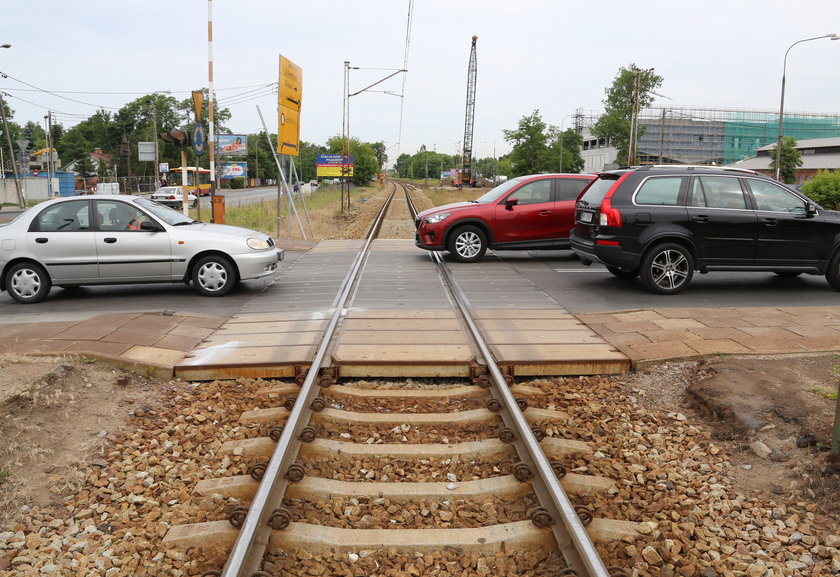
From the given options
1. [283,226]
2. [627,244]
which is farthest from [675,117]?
[627,244]

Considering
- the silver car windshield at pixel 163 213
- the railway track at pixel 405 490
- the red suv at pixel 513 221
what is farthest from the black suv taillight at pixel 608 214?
the silver car windshield at pixel 163 213

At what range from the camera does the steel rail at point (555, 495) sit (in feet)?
10.8

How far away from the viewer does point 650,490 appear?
4285 millimetres

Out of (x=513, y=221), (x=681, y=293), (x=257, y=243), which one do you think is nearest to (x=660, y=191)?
(x=681, y=293)

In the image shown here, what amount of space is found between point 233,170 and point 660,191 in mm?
91736

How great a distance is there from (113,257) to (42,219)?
1085 millimetres

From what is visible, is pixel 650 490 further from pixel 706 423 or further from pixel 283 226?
pixel 283 226

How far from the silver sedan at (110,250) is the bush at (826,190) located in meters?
39.1

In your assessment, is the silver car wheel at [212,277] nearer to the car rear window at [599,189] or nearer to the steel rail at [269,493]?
the steel rail at [269,493]

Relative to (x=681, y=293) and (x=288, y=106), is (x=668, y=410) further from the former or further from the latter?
(x=288, y=106)

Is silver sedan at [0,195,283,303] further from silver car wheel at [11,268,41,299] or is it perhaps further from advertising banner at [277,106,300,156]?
advertising banner at [277,106,300,156]

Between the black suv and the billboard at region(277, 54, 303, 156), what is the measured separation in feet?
39.6

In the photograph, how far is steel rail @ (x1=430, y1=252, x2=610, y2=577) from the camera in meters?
3.30

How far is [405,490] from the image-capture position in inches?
163
